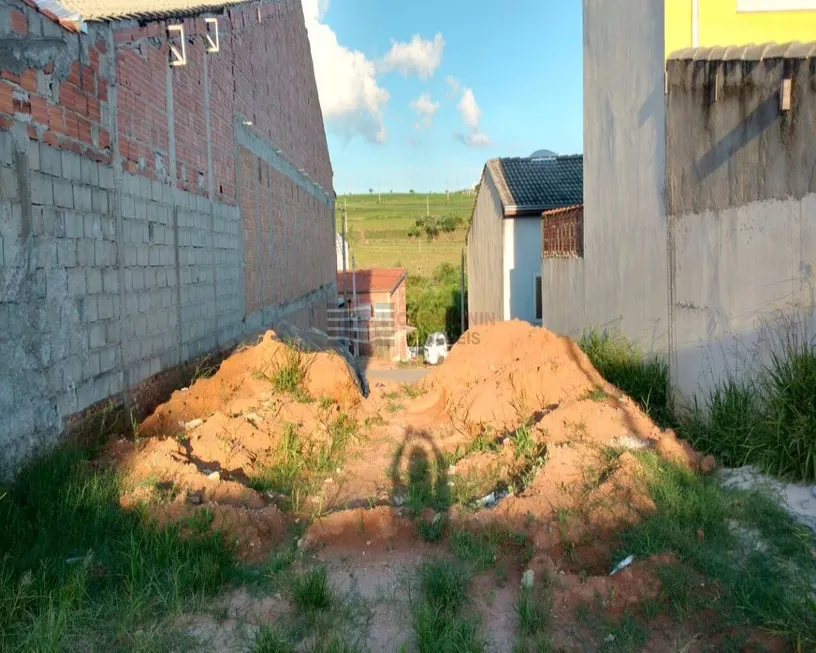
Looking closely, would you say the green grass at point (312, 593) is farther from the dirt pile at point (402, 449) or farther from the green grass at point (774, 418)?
the green grass at point (774, 418)

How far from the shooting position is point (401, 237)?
62469 mm

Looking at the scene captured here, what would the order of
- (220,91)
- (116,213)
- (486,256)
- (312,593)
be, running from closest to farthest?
(312,593)
(116,213)
(220,91)
(486,256)

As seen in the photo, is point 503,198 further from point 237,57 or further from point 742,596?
point 742,596

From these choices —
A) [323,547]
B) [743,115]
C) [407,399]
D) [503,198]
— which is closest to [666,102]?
[743,115]

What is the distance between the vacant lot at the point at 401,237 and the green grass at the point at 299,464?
1687 inches

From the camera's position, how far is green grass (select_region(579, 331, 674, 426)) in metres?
8.23

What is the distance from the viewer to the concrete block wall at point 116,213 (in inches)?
202

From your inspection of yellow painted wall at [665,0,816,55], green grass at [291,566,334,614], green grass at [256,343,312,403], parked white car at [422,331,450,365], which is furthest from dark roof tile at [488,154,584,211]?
green grass at [291,566,334,614]

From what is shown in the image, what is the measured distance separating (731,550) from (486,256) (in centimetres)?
1973

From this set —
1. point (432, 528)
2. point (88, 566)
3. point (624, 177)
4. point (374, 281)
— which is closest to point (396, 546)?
point (432, 528)

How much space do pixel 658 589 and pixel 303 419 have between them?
469 centimetres

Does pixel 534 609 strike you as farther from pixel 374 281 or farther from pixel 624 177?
pixel 374 281

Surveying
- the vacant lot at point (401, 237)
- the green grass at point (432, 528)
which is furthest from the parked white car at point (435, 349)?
the vacant lot at point (401, 237)

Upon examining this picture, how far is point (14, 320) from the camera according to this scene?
503cm
